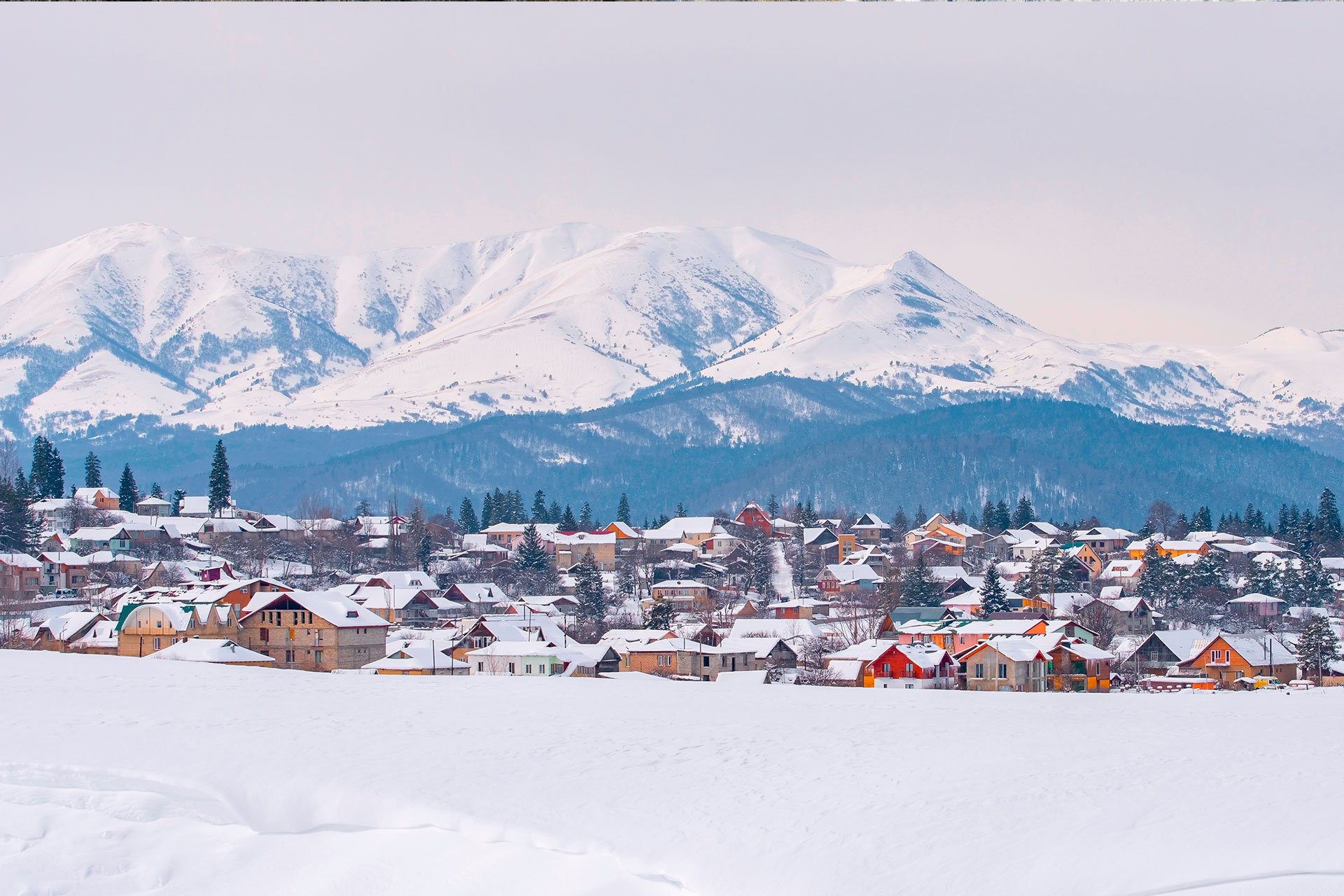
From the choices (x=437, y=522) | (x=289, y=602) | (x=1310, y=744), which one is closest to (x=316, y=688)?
(x=1310, y=744)

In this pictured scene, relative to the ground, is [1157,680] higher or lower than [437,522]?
lower

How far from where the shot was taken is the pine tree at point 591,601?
254ft

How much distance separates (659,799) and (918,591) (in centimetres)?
6396

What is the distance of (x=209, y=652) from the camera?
47.0m

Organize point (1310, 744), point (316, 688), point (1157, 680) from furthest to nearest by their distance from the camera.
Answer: point (1157, 680) < point (316, 688) < point (1310, 744)

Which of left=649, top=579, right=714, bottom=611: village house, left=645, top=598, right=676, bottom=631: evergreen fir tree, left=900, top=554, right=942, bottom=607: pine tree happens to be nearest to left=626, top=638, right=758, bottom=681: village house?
left=645, top=598, right=676, bottom=631: evergreen fir tree

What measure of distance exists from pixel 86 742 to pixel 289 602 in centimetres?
3849

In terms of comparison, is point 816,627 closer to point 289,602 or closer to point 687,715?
point 289,602

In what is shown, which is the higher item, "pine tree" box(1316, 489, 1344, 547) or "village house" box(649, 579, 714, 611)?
"pine tree" box(1316, 489, 1344, 547)

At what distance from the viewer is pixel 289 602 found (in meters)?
59.0

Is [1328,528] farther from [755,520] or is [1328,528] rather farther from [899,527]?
[755,520]

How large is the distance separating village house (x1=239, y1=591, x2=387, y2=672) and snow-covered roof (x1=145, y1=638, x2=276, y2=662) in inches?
317

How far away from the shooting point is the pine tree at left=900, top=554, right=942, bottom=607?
80.3 meters

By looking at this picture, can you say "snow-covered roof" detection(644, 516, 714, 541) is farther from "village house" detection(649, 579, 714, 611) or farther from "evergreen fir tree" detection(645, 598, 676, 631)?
"evergreen fir tree" detection(645, 598, 676, 631)
